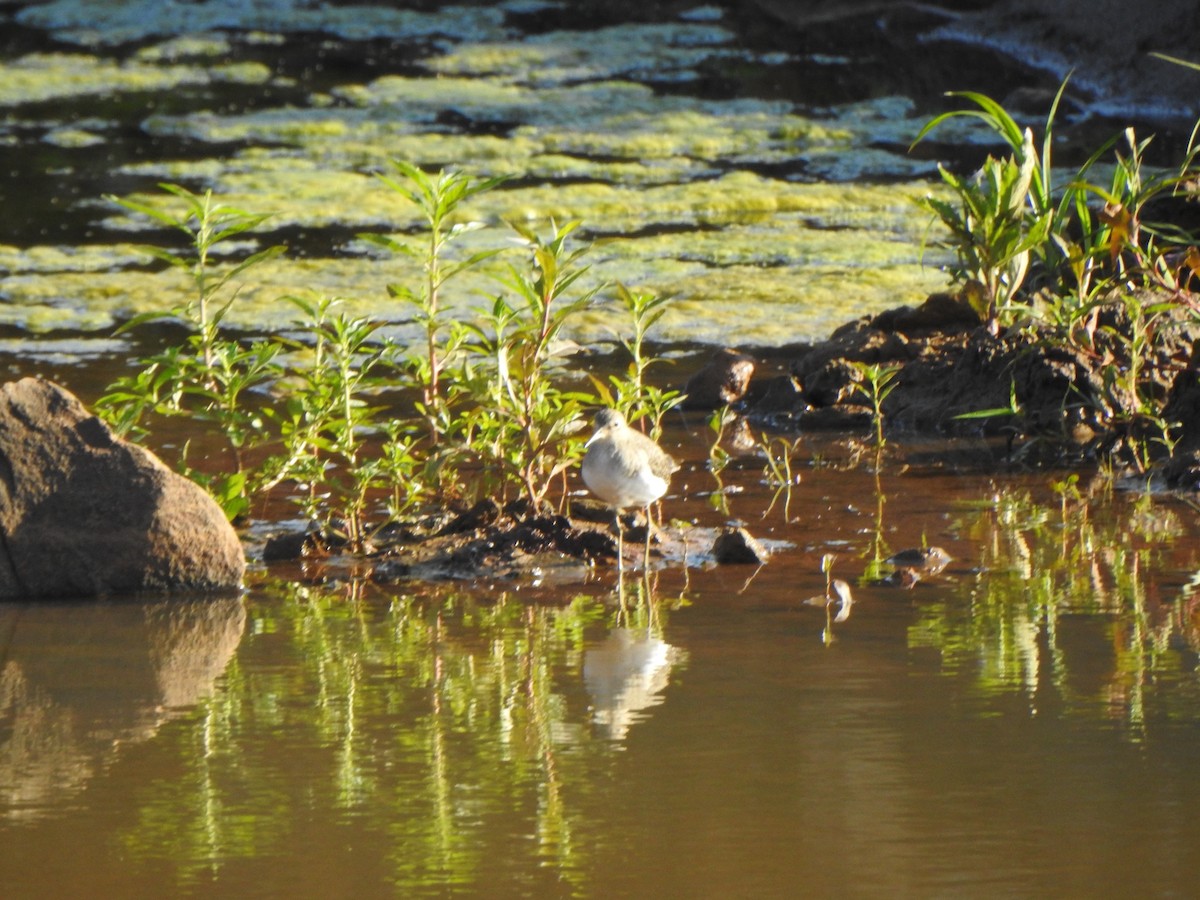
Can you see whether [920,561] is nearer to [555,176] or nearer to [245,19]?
[555,176]

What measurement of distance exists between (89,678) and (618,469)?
1212 millimetres

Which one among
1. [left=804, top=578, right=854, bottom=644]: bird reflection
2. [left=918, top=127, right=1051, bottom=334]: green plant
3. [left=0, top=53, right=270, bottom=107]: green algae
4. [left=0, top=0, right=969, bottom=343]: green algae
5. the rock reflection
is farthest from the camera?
[left=0, top=53, right=270, bottom=107]: green algae

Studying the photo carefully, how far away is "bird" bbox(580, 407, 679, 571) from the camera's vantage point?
12.6ft

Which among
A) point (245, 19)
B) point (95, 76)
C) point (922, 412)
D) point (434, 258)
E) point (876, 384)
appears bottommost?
point (922, 412)

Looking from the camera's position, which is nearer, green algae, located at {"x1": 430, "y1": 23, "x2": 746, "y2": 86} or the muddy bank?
the muddy bank

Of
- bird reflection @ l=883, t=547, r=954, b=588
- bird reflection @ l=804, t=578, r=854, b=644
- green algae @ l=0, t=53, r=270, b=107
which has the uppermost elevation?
green algae @ l=0, t=53, r=270, b=107

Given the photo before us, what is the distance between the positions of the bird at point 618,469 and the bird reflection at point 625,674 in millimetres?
436

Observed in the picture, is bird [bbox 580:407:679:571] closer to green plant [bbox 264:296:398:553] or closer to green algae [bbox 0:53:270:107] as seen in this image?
green plant [bbox 264:296:398:553]

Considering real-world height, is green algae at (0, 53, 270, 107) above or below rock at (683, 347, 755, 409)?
above

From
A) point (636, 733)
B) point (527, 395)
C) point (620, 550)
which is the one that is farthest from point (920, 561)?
point (636, 733)

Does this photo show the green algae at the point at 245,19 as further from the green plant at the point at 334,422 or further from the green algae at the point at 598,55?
the green plant at the point at 334,422

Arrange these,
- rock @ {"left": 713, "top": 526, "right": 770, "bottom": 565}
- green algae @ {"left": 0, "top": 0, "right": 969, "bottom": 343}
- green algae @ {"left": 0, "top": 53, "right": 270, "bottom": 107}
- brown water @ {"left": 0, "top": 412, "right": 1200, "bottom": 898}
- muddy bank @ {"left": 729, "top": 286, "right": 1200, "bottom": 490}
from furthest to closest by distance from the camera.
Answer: green algae @ {"left": 0, "top": 53, "right": 270, "bottom": 107} < green algae @ {"left": 0, "top": 0, "right": 969, "bottom": 343} < muddy bank @ {"left": 729, "top": 286, "right": 1200, "bottom": 490} < rock @ {"left": 713, "top": 526, "right": 770, "bottom": 565} < brown water @ {"left": 0, "top": 412, "right": 1200, "bottom": 898}

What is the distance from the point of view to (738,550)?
157 inches

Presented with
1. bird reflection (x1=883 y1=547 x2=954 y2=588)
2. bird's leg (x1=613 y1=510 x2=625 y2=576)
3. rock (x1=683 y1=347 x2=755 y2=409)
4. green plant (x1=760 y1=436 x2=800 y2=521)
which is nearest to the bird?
bird's leg (x1=613 y1=510 x2=625 y2=576)
